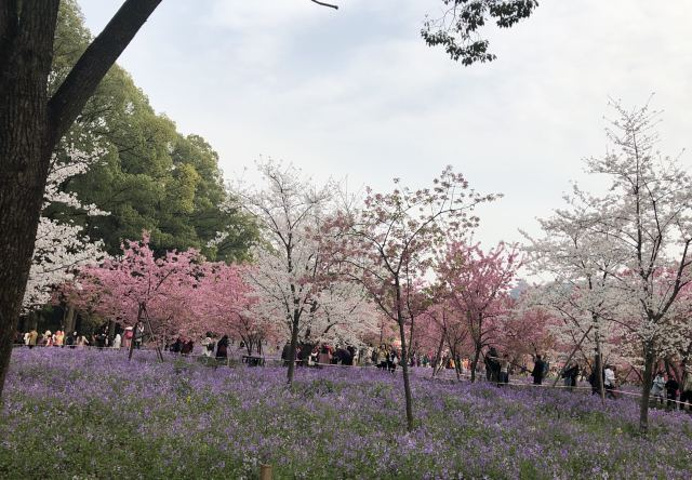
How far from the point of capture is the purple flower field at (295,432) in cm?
750

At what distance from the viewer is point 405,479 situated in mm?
7430

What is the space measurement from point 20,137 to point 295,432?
21.5 ft

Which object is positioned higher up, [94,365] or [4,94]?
[4,94]

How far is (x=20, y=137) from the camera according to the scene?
4.96 metres

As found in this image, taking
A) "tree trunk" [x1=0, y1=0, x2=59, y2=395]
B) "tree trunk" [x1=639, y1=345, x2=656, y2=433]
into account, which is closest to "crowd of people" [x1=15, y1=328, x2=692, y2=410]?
"tree trunk" [x1=639, y1=345, x2=656, y2=433]

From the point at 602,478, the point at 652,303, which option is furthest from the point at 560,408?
the point at 602,478

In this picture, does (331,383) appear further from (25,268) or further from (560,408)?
(25,268)

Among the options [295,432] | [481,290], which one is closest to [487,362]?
[481,290]

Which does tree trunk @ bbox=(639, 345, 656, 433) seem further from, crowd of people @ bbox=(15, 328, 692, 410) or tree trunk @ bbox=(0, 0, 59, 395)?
tree trunk @ bbox=(0, 0, 59, 395)

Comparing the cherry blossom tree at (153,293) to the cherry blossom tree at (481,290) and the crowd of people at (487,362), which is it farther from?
the cherry blossom tree at (481,290)

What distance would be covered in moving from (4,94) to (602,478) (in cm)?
925

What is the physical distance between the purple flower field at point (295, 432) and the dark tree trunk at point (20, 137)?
309 cm

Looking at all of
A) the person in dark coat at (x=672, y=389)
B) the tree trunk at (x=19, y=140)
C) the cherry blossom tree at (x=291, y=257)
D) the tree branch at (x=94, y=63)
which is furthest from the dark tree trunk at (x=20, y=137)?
the person in dark coat at (x=672, y=389)

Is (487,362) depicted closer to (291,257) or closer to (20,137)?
(291,257)
